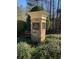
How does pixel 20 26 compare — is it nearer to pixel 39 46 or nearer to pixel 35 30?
pixel 35 30

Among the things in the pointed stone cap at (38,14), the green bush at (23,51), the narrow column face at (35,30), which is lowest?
the green bush at (23,51)

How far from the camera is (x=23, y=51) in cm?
155

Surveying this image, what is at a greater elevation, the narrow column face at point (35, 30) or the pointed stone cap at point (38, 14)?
the pointed stone cap at point (38, 14)

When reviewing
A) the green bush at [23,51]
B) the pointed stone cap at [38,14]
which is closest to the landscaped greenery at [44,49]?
the green bush at [23,51]

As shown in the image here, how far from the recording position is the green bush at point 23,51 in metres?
1.54

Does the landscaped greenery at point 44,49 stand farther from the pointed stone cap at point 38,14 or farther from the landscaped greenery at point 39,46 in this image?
the pointed stone cap at point 38,14
